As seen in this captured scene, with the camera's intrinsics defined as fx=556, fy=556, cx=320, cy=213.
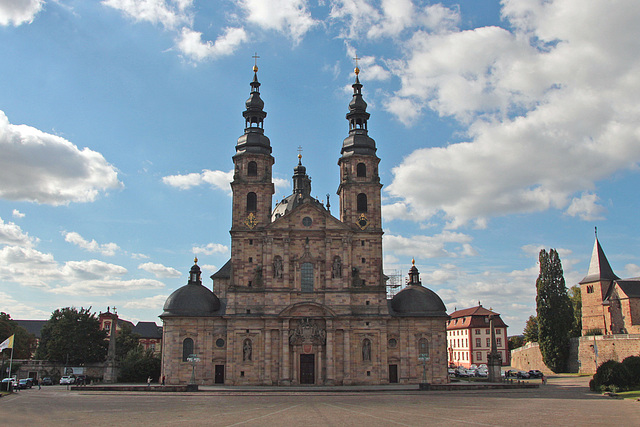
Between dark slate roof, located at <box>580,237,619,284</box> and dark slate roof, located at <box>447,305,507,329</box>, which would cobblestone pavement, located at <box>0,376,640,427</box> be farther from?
dark slate roof, located at <box>447,305,507,329</box>

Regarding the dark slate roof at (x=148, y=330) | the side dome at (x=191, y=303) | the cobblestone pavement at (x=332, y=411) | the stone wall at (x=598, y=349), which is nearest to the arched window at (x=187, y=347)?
the side dome at (x=191, y=303)

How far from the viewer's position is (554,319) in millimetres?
63906

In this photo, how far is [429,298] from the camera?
51.9 metres

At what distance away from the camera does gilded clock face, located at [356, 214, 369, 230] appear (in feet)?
173

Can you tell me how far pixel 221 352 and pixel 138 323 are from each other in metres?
66.0

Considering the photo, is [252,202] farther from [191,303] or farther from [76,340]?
[76,340]

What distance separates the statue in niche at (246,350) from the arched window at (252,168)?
15706mm

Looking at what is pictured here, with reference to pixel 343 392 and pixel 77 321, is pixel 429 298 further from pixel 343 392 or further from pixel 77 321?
pixel 77 321

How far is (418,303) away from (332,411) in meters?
26.6

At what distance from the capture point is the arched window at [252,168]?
176 ft

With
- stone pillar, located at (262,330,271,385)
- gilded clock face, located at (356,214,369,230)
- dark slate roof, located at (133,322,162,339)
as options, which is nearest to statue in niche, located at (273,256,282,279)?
stone pillar, located at (262,330,271,385)

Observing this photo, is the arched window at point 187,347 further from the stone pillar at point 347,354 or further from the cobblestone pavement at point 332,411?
the stone pillar at point 347,354

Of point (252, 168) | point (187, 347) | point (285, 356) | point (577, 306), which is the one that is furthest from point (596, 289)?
point (187, 347)

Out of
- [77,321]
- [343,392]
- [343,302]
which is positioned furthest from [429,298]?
[77,321]
